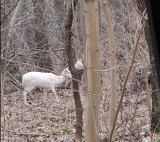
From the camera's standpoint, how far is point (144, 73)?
6965 mm

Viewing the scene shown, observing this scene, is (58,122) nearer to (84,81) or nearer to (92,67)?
(84,81)

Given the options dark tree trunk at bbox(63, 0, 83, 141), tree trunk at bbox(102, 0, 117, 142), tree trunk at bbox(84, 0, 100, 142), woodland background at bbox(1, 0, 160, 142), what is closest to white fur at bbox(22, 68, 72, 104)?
woodland background at bbox(1, 0, 160, 142)

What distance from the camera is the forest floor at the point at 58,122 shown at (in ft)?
20.0

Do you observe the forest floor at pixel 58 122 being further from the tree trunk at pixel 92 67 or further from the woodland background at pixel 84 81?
the tree trunk at pixel 92 67

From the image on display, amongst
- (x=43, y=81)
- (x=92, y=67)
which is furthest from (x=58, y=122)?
(x=92, y=67)

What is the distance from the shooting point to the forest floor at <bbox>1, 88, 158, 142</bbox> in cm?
610

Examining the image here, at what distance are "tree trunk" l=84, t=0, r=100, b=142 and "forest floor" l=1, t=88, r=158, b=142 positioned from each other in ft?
2.10

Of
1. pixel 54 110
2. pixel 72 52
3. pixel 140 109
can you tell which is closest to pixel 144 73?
pixel 140 109

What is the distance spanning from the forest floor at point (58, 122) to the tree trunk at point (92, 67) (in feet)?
2.10

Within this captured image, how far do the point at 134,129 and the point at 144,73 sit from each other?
1231 mm

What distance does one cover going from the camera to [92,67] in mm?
4176

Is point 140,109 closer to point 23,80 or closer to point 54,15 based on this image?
point 23,80

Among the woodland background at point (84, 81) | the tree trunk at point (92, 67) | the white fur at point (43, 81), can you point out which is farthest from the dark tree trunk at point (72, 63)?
the white fur at point (43, 81)

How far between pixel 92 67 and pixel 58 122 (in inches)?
205
